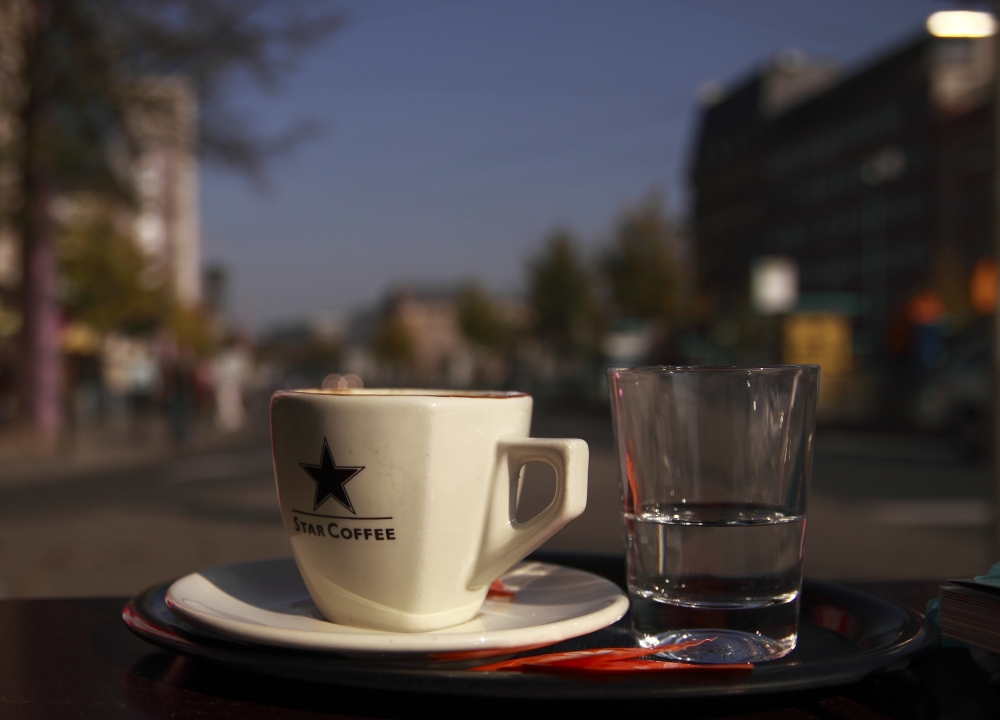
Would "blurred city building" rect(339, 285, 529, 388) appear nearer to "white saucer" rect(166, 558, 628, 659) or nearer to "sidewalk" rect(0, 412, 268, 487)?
"sidewalk" rect(0, 412, 268, 487)

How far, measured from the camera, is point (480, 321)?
6706 cm

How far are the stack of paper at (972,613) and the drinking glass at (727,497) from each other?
0.39 ft

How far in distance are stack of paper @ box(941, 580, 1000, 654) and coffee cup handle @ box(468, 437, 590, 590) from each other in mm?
307

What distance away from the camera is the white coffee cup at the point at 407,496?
2.88 feet

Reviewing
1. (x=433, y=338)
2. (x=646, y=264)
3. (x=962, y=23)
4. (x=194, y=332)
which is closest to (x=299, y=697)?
(x=962, y=23)

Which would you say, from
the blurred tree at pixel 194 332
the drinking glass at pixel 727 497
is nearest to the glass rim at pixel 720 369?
the drinking glass at pixel 727 497

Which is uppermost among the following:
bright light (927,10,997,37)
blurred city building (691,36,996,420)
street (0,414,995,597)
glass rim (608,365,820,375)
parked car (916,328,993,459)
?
blurred city building (691,36,996,420)

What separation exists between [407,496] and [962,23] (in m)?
5.24

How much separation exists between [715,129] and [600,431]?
5000cm

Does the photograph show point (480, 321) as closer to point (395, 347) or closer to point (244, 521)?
point (395, 347)

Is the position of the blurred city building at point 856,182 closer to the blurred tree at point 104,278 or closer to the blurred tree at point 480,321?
the blurred tree at point 480,321

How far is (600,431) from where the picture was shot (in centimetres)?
1708

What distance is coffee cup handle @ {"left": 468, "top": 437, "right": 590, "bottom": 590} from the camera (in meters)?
0.87

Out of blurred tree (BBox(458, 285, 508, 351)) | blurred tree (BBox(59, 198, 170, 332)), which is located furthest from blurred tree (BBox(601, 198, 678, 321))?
blurred tree (BBox(458, 285, 508, 351))
